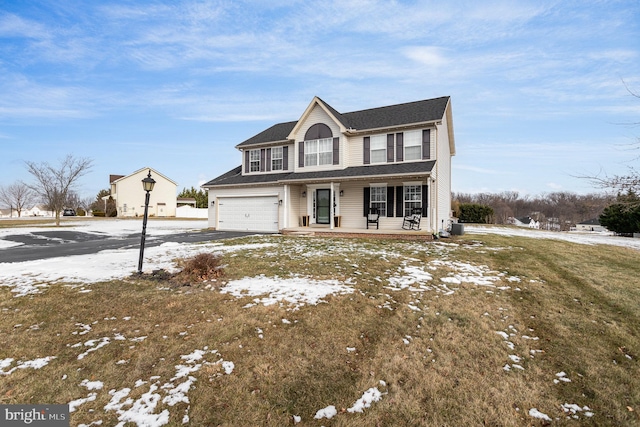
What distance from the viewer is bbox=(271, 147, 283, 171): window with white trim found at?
19156mm

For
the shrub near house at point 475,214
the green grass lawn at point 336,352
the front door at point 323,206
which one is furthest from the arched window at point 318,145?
the shrub near house at point 475,214

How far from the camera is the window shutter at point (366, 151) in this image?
16391mm

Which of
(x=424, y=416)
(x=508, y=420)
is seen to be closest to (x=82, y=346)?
(x=424, y=416)

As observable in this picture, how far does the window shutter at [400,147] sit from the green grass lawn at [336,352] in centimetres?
963

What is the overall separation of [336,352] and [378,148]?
1376 centimetres

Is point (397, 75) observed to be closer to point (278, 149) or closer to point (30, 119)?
point (278, 149)

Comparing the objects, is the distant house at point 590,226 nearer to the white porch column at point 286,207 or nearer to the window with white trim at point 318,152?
the window with white trim at point 318,152

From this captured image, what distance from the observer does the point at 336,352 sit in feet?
13.1

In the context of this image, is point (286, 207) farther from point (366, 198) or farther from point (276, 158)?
point (366, 198)

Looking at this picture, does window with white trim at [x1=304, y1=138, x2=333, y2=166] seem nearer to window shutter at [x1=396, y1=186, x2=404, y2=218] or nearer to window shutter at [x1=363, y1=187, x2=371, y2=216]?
window shutter at [x1=363, y1=187, x2=371, y2=216]

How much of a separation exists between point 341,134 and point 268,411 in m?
15.3

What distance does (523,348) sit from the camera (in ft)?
13.6

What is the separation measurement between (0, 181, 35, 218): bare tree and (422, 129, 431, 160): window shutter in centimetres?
8688

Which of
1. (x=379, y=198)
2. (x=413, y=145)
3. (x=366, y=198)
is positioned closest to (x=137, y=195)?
(x=366, y=198)
